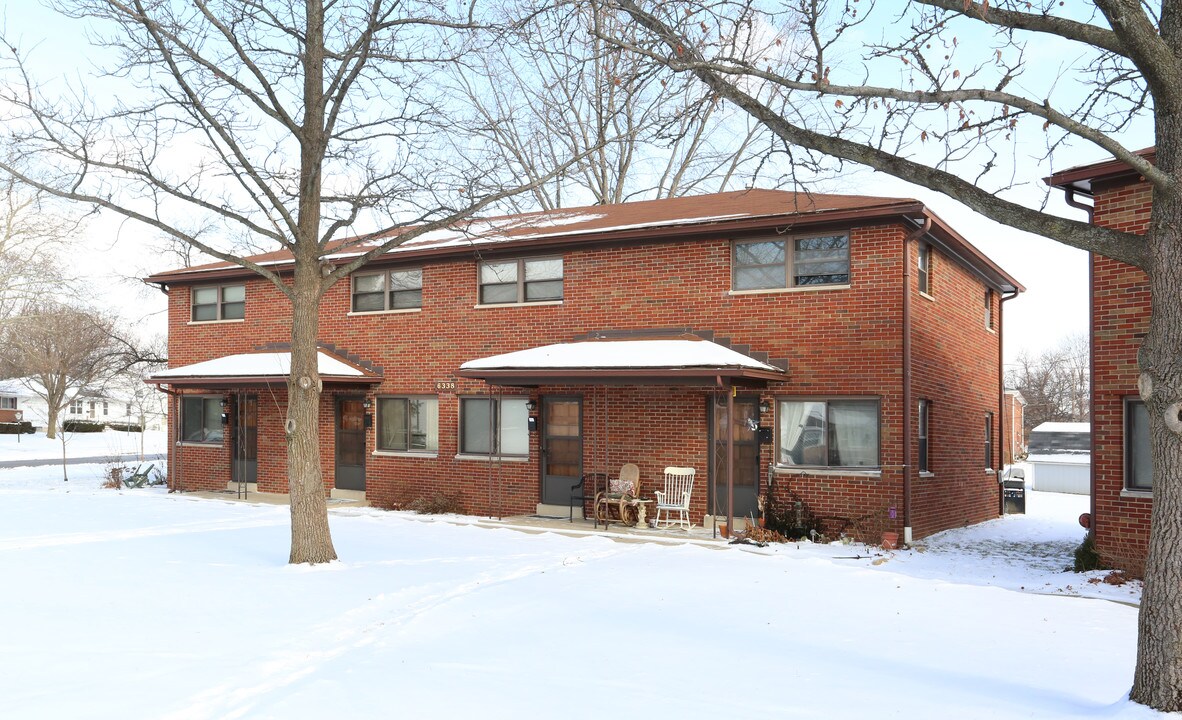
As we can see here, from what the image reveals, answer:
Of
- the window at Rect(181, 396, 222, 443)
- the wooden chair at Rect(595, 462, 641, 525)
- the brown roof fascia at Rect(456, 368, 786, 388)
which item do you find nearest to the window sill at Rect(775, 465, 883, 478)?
the brown roof fascia at Rect(456, 368, 786, 388)

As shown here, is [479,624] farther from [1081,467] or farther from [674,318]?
[1081,467]

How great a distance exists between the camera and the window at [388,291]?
59.5 ft

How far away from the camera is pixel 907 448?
13242 millimetres

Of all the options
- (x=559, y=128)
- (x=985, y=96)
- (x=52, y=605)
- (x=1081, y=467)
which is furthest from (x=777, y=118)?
(x=559, y=128)

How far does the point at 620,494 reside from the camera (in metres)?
14.8

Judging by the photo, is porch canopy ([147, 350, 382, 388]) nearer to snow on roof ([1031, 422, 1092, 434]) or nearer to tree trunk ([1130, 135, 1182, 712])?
tree trunk ([1130, 135, 1182, 712])

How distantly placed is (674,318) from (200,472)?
Result: 1243 centimetres

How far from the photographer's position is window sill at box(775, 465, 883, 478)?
1352cm

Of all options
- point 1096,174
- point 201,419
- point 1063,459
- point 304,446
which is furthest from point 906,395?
point 201,419

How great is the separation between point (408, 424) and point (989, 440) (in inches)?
487

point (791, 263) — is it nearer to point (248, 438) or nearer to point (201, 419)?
point (248, 438)

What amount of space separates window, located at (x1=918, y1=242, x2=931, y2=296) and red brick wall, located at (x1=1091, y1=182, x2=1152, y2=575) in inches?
131

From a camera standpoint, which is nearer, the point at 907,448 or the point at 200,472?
Result: the point at 907,448

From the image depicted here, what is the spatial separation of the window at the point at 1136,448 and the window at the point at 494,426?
953 centimetres
